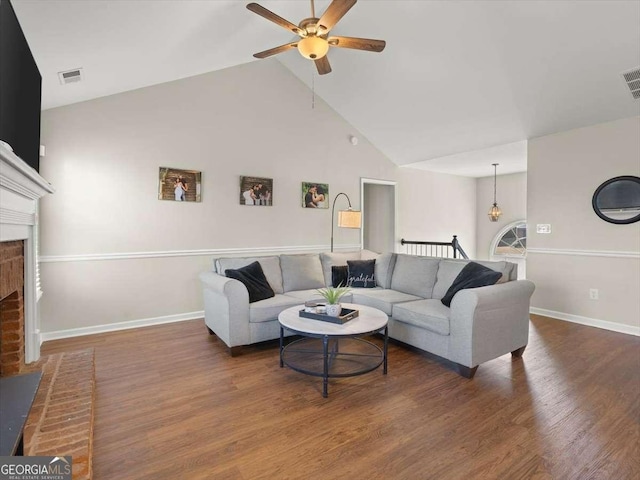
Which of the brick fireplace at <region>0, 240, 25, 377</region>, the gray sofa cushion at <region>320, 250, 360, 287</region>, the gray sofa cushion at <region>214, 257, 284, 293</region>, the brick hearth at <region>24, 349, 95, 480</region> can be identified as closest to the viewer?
the brick hearth at <region>24, 349, 95, 480</region>

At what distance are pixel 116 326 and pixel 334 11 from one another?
397 cm

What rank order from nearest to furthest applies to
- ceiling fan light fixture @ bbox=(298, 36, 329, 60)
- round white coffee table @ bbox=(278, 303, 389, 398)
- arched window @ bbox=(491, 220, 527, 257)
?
round white coffee table @ bbox=(278, 303, 389, 398) < ceiling fan light fixture @ bbox=(298, 36, 329, 60) < arched window @ bbox=(491, 220, 527, 257)

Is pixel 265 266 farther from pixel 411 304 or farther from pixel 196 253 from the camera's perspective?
pixel 411 304

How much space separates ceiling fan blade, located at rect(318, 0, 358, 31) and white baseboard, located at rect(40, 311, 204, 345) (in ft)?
12.0

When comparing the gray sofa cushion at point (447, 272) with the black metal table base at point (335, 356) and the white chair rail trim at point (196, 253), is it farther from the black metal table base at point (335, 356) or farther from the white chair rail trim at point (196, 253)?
the white chair rail trim at point (196, 253)

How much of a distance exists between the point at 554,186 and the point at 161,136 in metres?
5.17

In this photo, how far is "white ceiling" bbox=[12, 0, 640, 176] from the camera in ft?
8.52

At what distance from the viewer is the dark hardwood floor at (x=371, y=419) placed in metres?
1.71

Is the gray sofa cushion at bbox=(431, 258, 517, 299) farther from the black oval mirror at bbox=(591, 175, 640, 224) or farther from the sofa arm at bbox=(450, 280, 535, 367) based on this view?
the black oval mirror at bbox=(591, 175, 640, 224)

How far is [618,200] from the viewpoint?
3.92 meters

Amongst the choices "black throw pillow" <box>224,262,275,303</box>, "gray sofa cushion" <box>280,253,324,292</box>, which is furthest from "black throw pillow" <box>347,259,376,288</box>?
"black throw pillow" <box>224,262,275,303</box>

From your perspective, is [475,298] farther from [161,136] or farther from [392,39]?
[161,136]

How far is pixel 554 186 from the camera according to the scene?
14.7 ft

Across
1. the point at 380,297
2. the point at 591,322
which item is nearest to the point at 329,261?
the point at 380,297
